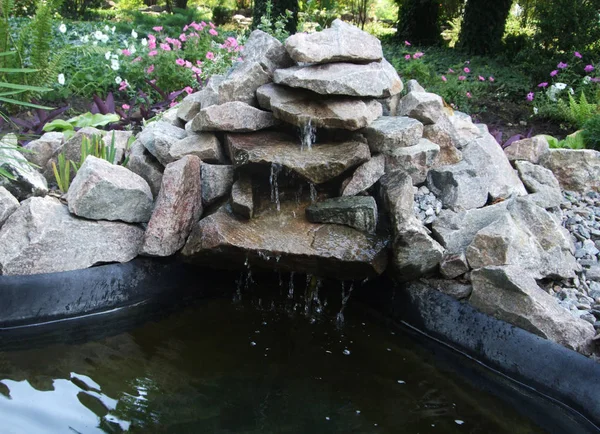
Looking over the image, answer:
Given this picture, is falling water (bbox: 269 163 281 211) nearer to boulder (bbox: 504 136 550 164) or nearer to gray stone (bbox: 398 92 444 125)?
gray stone (bbox: 398 92 444 125)

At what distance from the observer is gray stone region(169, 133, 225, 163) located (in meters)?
3.82

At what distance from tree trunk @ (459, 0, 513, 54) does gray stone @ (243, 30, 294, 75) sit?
8073mm

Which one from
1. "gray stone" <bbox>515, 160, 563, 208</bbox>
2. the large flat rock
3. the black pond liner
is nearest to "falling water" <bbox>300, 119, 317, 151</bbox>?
the large flat rock

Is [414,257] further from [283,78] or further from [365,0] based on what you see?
[365,0]

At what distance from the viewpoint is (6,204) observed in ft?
11.5

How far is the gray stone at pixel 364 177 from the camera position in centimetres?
362

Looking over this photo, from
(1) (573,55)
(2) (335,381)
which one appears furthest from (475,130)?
(1) (573,55)

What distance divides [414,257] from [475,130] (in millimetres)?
1523

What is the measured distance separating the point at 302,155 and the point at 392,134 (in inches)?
22.2

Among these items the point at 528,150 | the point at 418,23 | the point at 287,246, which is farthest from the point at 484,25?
the point at 287,246

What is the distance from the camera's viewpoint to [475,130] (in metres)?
4.46

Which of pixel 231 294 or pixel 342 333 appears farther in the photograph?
pixel 231 294

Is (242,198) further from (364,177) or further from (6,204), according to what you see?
(6,204)

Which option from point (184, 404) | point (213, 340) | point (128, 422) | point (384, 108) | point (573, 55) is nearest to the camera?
point (128, 422)
